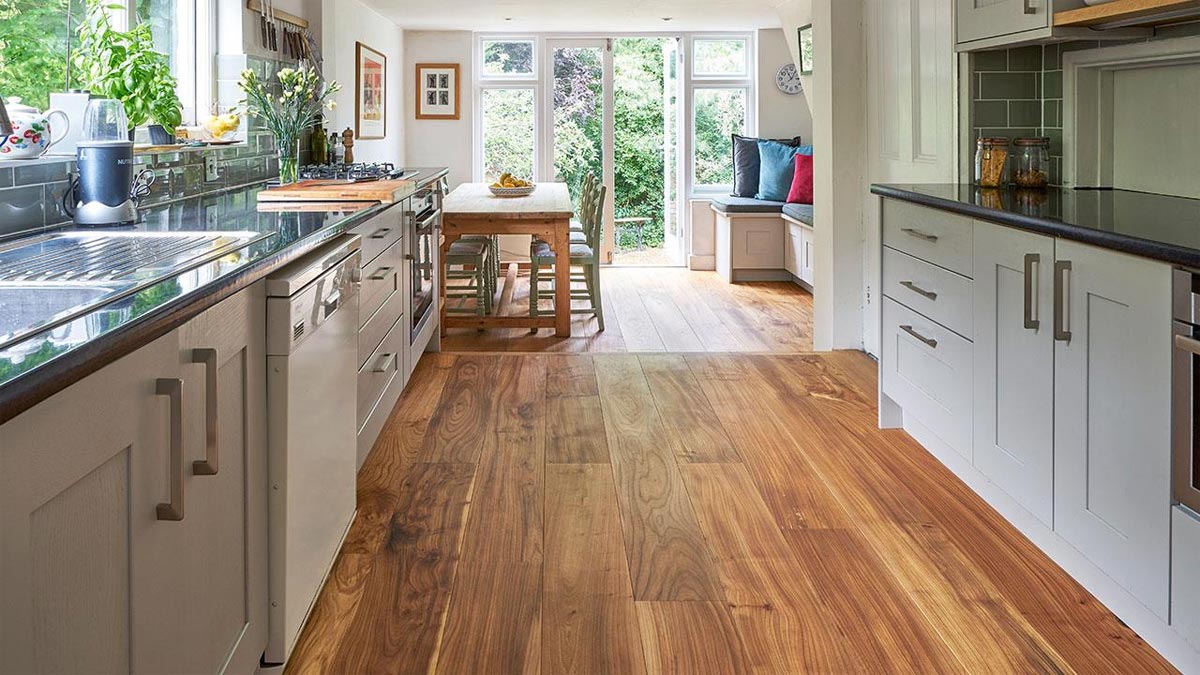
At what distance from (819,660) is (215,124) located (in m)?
2.94

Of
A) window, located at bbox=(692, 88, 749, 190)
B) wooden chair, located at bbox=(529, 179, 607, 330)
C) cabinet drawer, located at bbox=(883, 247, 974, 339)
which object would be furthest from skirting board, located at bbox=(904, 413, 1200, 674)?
window, located at bbox=(692, 88, 749, 190)

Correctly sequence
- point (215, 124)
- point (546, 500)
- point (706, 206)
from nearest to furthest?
1. point (546, 500)
2. point (215, 124)
3. point (706, 206)

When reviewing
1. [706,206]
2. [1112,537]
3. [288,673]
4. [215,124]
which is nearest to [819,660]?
[1112,537]

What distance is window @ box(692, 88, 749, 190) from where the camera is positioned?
10.2 meters

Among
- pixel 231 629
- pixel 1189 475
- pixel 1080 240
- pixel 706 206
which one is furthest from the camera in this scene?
pixel 706 206

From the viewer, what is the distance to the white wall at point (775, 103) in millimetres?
9969

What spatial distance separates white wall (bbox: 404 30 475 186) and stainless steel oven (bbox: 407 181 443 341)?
15.7 feet

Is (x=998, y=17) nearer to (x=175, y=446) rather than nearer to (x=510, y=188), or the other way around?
(x=175, y=446)

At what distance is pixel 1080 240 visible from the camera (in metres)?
2.29

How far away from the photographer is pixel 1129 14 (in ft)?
8.96

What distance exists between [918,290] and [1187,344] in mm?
1554

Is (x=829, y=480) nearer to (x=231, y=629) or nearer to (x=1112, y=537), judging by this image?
(x=1112, y=537)

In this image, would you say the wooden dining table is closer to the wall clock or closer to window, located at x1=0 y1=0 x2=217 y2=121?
window, located at x1=0 y1=0 x2=217 y2=121

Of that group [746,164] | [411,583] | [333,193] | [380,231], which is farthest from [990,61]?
[746,164]
